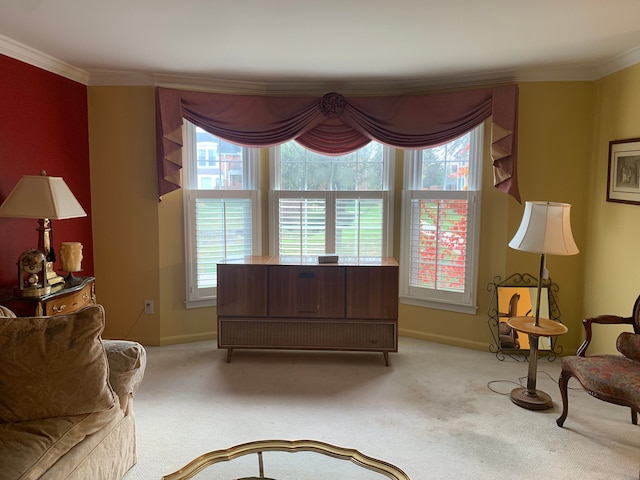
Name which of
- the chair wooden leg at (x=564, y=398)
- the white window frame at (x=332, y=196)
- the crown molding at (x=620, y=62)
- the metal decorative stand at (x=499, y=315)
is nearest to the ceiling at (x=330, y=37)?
the crown molding at (x=620, y=62)

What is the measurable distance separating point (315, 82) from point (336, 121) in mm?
383

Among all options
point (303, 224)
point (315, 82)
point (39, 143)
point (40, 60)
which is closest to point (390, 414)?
point (303, 224)

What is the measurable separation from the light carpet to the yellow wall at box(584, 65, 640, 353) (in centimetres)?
62

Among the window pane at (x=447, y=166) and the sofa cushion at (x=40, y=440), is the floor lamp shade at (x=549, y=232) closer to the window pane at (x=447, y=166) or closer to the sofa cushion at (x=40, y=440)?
the window pane at (x=447, y=166)

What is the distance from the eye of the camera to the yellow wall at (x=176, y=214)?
377 centimetres

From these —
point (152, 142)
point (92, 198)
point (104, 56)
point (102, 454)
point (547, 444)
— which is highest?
point (104, 56)

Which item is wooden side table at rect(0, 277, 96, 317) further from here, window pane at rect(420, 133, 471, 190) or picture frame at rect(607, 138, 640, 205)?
picture frame at rect(607, 138, 640, 205)

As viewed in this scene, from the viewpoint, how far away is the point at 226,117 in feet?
13.2

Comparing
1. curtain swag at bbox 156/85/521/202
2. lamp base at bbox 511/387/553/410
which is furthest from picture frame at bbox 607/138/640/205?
lamp base at bbox 511/387/553/410

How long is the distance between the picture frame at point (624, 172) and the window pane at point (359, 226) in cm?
178

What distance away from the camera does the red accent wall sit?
307 cm

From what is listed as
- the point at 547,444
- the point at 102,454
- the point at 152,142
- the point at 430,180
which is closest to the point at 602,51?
the point at 430,180

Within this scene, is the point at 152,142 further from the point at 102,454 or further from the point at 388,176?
the point at 102,454

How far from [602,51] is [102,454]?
375cm
